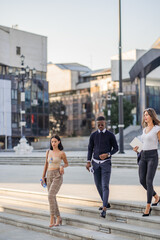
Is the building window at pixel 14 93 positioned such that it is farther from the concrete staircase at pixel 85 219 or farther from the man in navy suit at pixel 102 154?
Result: the man in navy suit at pixel 102 154

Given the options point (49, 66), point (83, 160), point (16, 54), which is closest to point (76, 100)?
point (49, 66)

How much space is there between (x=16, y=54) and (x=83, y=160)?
5323 centimetres

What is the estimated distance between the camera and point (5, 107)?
6919 centimetres

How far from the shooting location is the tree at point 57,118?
91.0m

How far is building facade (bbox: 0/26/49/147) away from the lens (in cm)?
6981

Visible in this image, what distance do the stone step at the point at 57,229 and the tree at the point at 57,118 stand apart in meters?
81.1

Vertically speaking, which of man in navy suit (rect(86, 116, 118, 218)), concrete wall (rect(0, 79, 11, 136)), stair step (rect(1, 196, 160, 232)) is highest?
concrete wall (rect(0, 79, 11, 136))

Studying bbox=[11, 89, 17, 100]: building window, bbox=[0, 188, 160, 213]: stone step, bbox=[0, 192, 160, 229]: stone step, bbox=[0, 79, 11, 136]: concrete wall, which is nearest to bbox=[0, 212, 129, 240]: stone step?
bbox=[0, 192, 160, 229]: stone step

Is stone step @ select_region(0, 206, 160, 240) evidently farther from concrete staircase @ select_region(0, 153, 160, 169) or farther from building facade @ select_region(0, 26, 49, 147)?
building facade @ select_region(0, 26, 49, 147)

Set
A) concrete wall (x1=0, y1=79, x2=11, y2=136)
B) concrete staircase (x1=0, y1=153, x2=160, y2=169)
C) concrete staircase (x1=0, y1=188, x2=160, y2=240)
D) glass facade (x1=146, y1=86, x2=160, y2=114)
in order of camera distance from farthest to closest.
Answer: glass facade (x1=146, y1=86, x2=160, y2=114), concrete wall (x1=0, y1=79, x2=11, y2=136), concrete staircase (x1=0, y1=153, x2=160, y2=169), concrete staircase (x1=0, y1=188, x2=160, y2=240)

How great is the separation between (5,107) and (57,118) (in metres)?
23.0

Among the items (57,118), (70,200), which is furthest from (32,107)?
(70,200)

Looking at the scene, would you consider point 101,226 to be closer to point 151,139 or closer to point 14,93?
point 151,139

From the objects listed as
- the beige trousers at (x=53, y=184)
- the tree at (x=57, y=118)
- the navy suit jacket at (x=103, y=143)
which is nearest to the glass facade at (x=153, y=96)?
the tree at (x=57, y=118)
